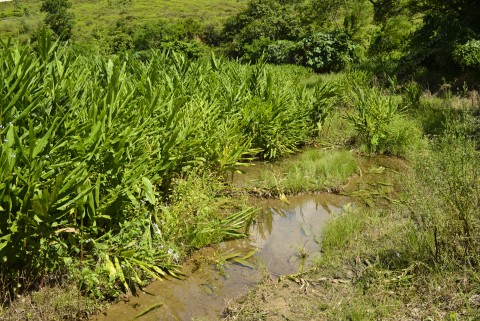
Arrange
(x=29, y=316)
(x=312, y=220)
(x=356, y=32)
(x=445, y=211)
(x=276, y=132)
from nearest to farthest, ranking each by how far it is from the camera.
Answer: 1. (x=29, y=316)
2. (x=445, y=211)
3. (x=312, y=220)
4. (x=276, y=132)
5. (x=356, y=32)

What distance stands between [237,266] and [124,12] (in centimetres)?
5727

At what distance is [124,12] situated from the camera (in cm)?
5628

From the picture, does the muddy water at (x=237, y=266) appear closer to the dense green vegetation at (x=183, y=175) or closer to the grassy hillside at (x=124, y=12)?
the dense green vegetation at (x=183, y=175)

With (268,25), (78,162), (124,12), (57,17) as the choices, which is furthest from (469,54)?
(124,12)

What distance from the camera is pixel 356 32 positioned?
2119cm

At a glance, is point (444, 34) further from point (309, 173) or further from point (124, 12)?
point (124, 12)

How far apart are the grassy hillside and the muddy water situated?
42476 mm

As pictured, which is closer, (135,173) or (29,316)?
(29,316)

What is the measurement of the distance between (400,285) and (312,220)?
190cm

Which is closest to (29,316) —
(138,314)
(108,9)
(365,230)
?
(138,314)

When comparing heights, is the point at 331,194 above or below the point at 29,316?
below

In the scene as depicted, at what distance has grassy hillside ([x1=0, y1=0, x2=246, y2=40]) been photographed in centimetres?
4853

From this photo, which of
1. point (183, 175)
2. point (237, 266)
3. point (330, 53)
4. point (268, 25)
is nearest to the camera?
point (237, 266)

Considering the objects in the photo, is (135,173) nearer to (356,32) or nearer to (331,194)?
(331,194)
